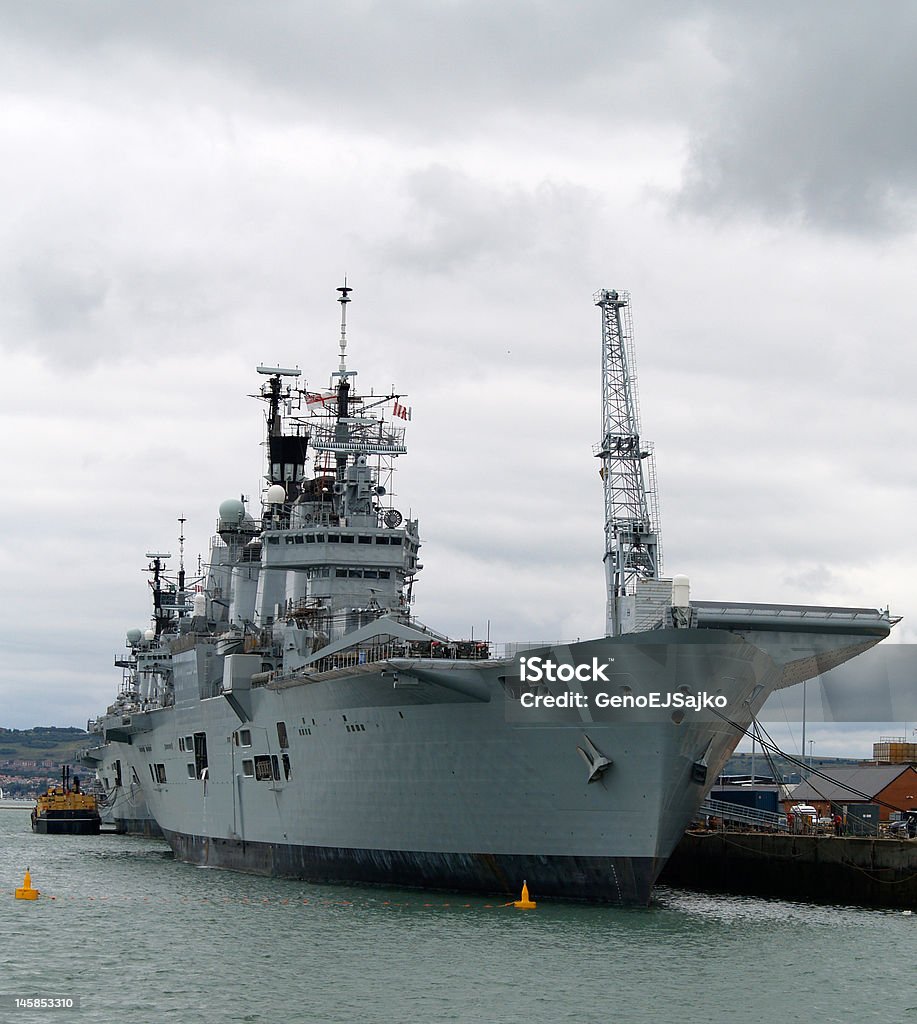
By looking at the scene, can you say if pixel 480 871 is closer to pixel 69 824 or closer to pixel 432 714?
pixel 432 714

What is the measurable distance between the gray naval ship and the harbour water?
1.12m

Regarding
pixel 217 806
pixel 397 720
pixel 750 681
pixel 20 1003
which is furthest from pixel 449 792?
pixel 217 806

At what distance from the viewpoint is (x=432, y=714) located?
2927cm

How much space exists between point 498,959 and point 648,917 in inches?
217

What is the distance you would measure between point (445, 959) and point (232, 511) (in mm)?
29326

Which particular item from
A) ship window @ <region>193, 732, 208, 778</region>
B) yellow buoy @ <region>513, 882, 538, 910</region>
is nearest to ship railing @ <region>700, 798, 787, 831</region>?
yellow buoy @ <region>513, 882, 538, 910</region>

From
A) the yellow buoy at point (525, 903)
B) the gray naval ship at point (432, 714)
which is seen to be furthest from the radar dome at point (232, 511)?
the yellow buoy at point (525, 903)

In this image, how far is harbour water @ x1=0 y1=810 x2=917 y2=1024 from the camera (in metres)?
20.8

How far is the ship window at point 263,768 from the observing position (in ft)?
120

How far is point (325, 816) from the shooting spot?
33.3 m

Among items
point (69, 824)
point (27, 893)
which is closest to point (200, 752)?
point (27, 893)

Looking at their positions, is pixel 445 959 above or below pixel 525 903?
below

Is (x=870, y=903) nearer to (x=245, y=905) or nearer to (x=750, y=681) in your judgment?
(x=750, y=681)

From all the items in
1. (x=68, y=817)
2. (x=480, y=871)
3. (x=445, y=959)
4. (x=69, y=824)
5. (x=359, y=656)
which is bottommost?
(x=69, y=824)
